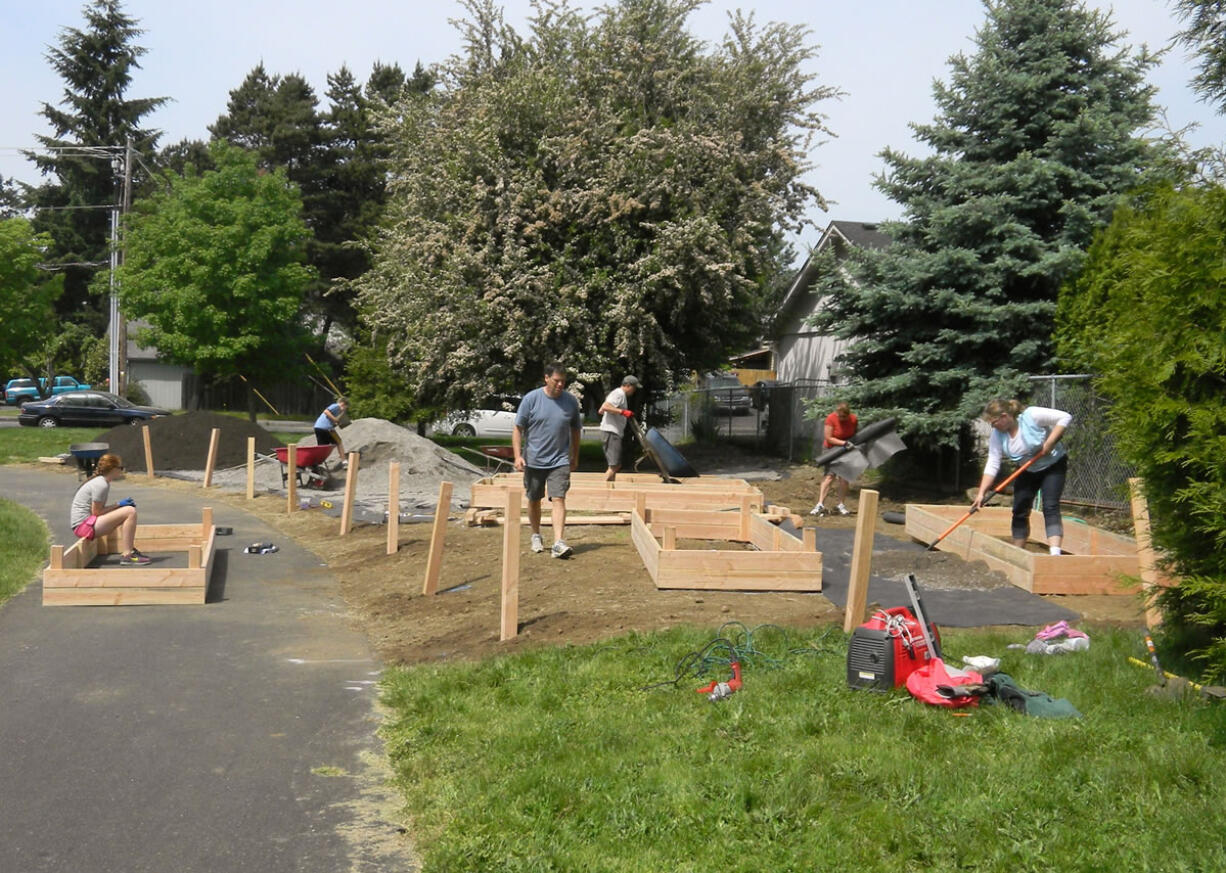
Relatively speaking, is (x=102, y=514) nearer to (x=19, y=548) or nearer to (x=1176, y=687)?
(x=19, y=548)

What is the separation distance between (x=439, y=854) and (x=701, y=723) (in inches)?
66.8

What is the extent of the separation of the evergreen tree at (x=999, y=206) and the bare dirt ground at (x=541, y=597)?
14.5ft

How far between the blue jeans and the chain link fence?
20.7 inches

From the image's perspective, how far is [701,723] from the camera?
5.57 m

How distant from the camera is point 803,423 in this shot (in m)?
25.8

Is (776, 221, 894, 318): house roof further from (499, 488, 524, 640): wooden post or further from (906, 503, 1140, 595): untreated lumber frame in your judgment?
(499, 488, 524, 640): wooden post

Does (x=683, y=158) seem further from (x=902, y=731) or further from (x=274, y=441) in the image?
(x=902, y=731)

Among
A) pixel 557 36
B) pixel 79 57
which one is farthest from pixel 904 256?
pixel 79 57

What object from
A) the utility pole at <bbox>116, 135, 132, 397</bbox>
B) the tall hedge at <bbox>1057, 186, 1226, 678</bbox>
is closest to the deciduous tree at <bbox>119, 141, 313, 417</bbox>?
the utility pole at <bbox>116, 135, 132, 397</bbox>

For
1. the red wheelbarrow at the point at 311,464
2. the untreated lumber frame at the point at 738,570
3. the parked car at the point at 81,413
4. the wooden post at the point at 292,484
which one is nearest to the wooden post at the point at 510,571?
the untreated lumber frame at the point at 738,570

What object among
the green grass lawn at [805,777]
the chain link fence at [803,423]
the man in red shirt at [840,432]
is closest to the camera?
the green grass lawn at [805,777]

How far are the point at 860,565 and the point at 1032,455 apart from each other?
4077mm

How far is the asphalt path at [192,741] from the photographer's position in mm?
4512

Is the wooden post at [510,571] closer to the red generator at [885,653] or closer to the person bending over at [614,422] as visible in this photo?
the red generator at [885,653]
